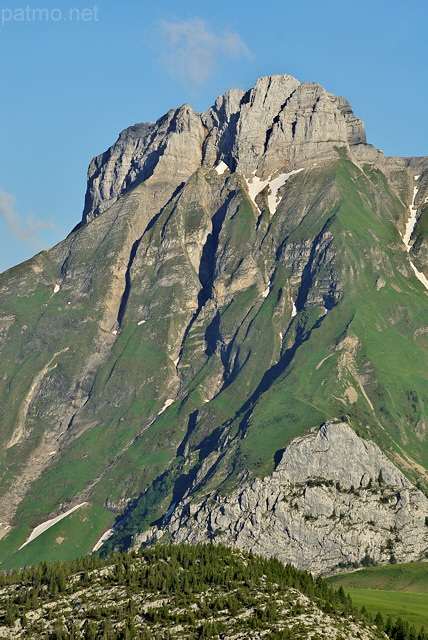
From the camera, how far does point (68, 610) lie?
184m

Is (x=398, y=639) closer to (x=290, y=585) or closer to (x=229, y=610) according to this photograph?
(x=290, y=585)

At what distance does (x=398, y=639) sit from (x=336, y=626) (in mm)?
36163

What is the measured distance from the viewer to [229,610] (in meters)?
175

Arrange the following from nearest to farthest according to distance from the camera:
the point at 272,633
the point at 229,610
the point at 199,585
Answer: the point at 272,633
the point at 229,610
the point at 199,585

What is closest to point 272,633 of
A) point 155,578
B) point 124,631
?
point 124,631

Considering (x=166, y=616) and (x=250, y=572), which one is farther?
(x=250, y=572)

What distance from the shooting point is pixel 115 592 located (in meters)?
191

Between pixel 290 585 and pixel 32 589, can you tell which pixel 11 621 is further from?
pixel 290 585

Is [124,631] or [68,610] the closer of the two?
[124,631]

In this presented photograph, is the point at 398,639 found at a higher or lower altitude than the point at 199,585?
lower

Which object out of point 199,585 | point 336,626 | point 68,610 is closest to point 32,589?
point 68,610

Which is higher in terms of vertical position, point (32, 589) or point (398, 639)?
point (32, 589)

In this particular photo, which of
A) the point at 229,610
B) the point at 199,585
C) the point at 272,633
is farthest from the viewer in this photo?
the point at 199,585

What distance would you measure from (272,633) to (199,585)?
30.3m
